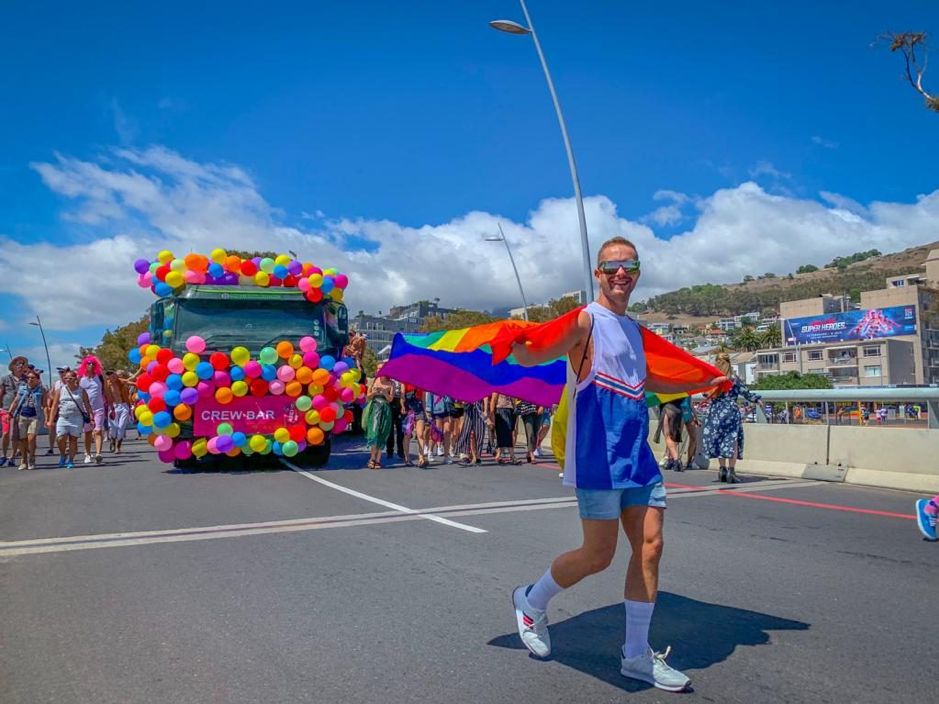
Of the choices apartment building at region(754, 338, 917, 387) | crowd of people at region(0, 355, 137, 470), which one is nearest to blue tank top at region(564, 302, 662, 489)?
crowd of people at region(0, 355, 137, 470)

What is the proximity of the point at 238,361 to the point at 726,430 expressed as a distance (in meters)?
7.58

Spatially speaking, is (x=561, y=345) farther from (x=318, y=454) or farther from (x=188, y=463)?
(x=188, y=463)

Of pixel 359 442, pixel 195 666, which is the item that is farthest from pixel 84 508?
pixel 359 442

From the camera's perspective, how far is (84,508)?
8.80 metres

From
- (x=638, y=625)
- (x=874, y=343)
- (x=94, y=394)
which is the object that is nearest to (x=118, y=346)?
(x=94, y=394)

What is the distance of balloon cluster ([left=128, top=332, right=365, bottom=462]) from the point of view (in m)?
11.8

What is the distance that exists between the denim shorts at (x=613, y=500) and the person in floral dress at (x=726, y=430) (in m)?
7.66

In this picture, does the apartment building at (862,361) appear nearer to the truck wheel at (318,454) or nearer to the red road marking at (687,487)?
the red road marking at (687,487)

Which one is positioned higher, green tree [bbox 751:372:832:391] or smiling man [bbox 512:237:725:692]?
green tree [bbox 751:372:832:391]

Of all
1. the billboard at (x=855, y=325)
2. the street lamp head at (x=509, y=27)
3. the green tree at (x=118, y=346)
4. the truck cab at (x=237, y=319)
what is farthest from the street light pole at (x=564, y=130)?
the billboard at (x=855, y=325)

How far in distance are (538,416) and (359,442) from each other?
291 inches

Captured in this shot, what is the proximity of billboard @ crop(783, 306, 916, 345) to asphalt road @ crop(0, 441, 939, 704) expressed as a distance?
112769 millimetres

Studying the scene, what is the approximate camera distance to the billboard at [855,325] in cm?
10675

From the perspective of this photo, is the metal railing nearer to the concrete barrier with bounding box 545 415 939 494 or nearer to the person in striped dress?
the concrete barrier with bounding box 545 415 939 494
